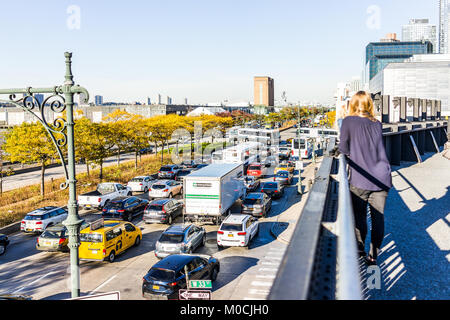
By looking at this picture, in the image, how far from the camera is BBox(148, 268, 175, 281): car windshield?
12260 millimetres

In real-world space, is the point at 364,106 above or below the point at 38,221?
above

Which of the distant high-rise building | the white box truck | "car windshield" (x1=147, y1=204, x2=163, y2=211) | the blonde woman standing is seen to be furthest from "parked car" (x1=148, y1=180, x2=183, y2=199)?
the distant high-rise building

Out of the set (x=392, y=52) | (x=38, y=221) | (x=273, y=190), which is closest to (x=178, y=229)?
(x=38, y=221)

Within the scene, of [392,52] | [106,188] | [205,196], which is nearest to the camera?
[205,196]

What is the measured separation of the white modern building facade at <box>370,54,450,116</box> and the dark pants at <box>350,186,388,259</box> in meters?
107

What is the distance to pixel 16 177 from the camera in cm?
3928

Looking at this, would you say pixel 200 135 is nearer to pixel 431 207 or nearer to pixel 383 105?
pixel 383 105

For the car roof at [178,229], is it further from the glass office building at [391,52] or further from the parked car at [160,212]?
the glass office building at [391,52]

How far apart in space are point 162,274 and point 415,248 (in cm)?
856

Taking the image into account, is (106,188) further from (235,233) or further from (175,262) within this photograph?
(175,262)

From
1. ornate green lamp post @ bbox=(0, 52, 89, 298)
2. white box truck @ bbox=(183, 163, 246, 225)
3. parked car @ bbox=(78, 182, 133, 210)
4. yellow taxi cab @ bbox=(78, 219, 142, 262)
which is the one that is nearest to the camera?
ornate green lamp post @ bbox=(0, 52, 89, 298)

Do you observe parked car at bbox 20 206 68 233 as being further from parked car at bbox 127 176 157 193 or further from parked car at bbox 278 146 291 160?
parked car at bbox 278 146 291 160

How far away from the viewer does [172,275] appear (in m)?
12.3
